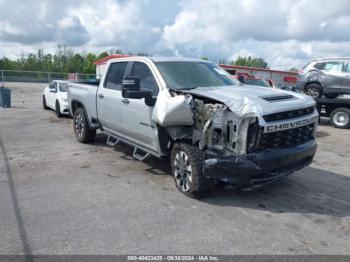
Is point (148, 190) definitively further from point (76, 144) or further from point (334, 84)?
point (334, 84)

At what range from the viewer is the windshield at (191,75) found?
554 centimetres

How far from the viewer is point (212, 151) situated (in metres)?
4.73

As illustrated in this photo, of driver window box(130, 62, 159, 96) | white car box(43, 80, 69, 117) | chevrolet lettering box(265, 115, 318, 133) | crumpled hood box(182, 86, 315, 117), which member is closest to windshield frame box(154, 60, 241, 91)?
driver window box(130, 62, 159, 96)

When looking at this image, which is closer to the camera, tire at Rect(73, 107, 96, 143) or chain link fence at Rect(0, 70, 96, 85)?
tire at Rect(73, 107, 96, 143)

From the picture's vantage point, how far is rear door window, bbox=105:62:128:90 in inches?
264

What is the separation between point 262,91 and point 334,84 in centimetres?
960

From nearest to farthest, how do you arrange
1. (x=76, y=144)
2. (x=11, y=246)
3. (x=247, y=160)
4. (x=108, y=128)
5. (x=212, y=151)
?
(x=11, y=246), (x=247, y=160), (x=212, y=151), (x=108, y=128), (x=76, y=144)

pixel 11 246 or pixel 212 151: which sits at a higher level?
pixel 212 151

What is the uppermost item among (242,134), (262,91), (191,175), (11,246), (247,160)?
(262,91)

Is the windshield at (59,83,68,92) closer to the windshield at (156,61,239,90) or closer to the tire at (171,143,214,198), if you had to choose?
the windshield at (156,61,239,90)

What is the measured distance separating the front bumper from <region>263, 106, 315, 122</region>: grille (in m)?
0.41

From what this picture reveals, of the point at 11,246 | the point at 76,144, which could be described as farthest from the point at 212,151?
the point at 76,144

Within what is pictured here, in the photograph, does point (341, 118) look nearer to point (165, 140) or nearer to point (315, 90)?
point (315, 90)

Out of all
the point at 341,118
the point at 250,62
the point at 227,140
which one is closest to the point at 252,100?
the point at 227,140
